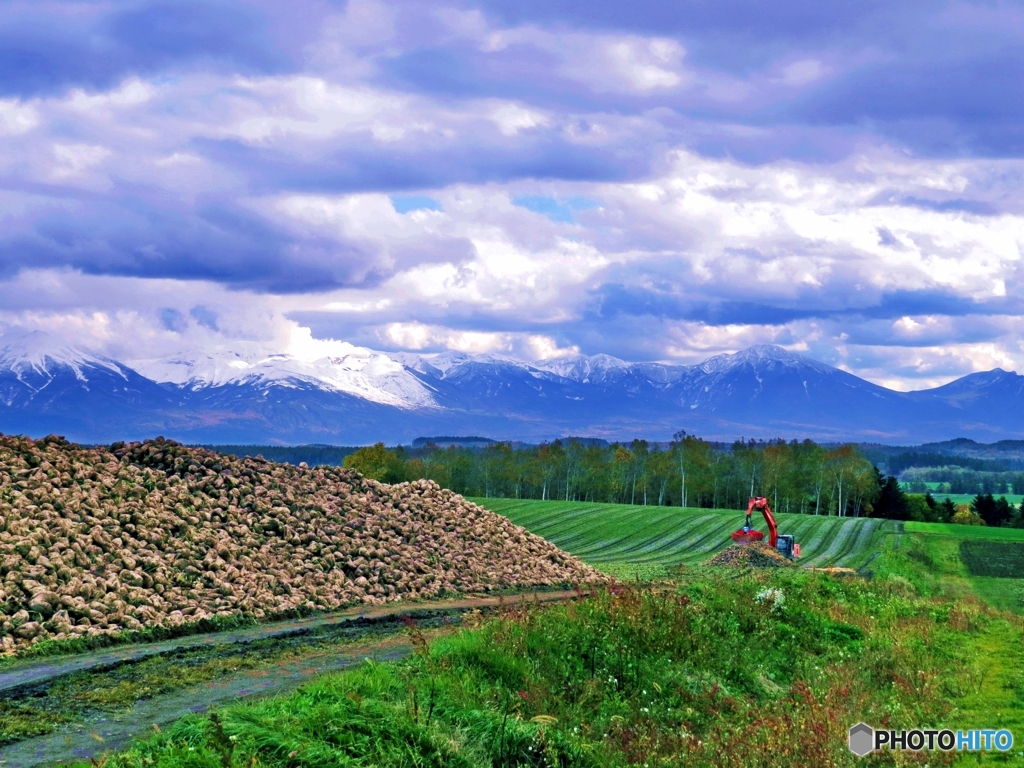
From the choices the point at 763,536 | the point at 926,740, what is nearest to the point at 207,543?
the point at 926,740

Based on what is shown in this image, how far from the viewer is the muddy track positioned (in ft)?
39.3

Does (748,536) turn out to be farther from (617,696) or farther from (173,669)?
(173,669)

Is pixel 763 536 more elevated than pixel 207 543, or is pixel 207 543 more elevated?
pixel 207 543

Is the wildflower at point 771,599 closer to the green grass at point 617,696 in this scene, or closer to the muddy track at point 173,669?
the green grass at point 617,696

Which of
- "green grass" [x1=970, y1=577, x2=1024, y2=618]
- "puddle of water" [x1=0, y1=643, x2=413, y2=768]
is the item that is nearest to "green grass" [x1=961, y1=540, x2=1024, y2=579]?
"green grass" [x1=970, y1=577, x2=1024, y2=618]

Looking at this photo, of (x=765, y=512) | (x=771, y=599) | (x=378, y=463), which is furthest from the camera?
(x=378, y=463)

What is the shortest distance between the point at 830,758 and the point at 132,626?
519 inches

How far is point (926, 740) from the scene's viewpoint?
13141 millimetres

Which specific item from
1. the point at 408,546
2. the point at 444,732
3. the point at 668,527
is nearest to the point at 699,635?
the point at 444,732

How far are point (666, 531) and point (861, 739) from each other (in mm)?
75011

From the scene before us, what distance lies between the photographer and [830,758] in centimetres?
1209

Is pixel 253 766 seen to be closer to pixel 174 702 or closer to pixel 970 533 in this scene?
Result: pixel 174 702

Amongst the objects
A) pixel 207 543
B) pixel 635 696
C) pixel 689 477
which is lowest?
pixel 635 696

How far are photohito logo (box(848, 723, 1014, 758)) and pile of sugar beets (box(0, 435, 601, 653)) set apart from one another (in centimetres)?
1310
